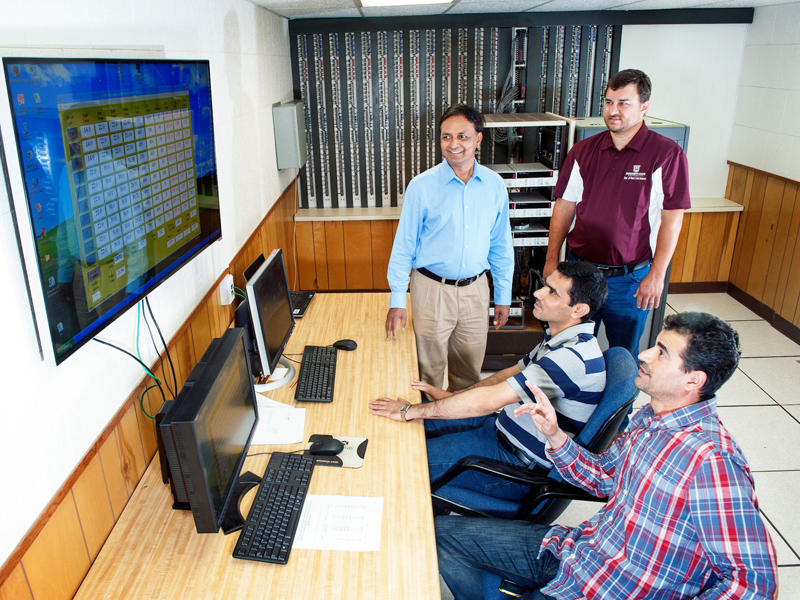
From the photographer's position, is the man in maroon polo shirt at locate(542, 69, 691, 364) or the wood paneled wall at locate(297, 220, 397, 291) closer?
the man in maroon polo shirt at locate(542, 69, 691, 364)

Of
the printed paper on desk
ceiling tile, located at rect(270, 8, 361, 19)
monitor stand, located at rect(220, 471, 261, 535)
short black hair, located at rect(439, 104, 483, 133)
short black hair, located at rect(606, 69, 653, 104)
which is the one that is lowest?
monitor stand, located at rect(220, 471, 261, 535)

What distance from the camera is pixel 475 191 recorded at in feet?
9.95

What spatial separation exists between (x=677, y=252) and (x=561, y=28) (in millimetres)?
2118

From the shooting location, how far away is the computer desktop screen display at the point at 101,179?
4.07 feet

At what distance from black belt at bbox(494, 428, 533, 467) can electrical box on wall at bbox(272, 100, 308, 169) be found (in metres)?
2.53

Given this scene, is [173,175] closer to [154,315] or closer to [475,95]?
[154,315]

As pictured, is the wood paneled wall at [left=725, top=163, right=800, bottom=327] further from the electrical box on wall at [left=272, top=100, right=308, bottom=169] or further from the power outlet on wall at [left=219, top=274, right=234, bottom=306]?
the power outlet on wall at [left=219, top=274, right=234, bottom=306]

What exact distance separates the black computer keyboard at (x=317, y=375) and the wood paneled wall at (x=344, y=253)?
8.36ft

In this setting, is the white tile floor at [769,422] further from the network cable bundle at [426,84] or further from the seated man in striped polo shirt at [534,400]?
the network cable bundle at [426,84]

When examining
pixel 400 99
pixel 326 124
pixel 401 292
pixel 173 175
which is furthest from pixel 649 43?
pixel 173 175

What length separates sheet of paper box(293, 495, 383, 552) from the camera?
5.33ft

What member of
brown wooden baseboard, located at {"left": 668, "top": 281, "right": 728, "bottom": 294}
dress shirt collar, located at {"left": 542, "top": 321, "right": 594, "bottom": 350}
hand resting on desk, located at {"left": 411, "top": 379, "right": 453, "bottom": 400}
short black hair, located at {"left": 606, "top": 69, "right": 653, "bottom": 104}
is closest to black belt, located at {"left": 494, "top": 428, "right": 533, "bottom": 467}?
hand resting on desk, located at {"left": 411, "top": 379, "right": 453, "bottom": 400}

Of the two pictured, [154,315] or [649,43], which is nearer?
[154,315]

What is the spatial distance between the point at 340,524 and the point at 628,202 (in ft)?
7.46
